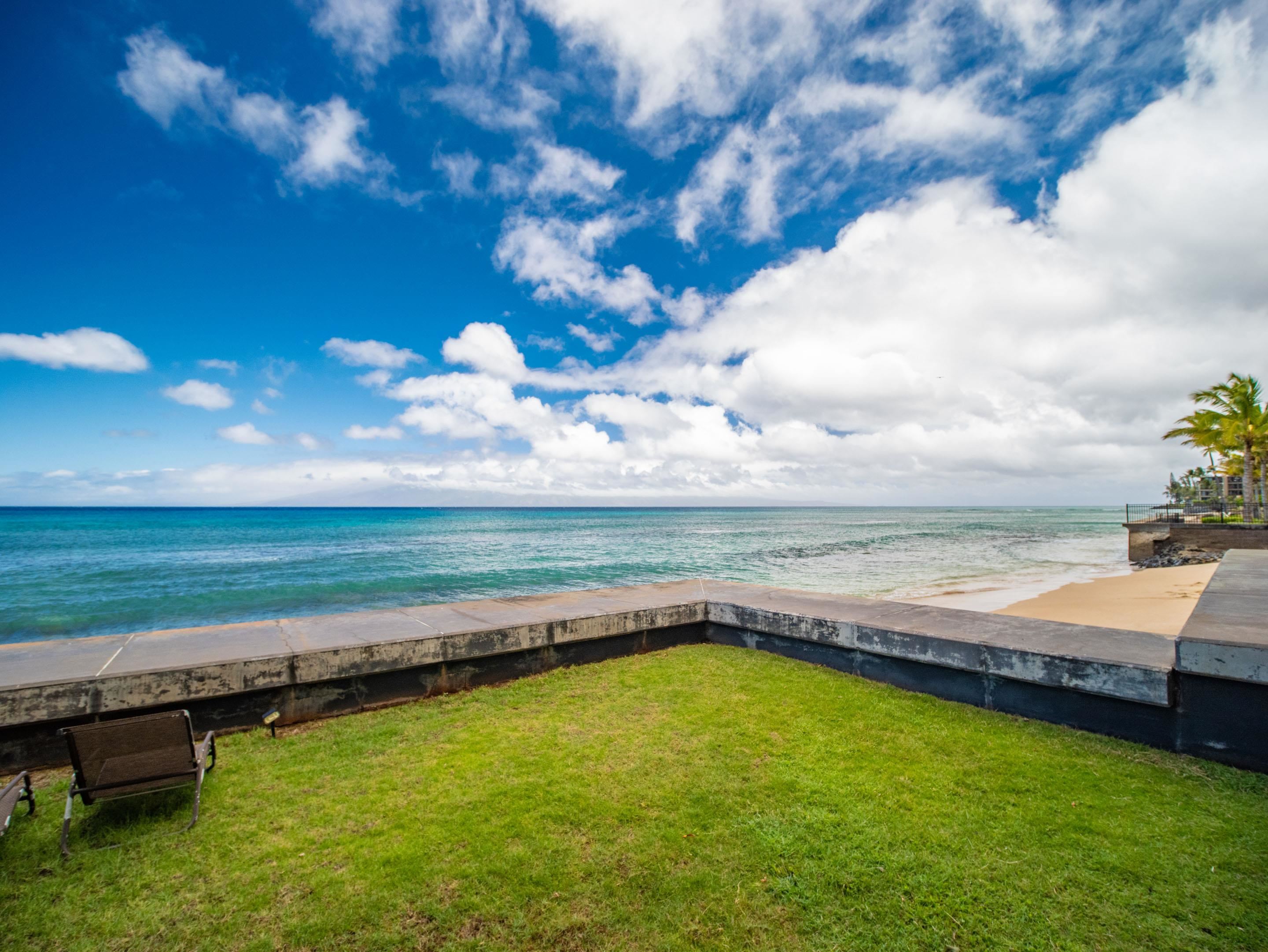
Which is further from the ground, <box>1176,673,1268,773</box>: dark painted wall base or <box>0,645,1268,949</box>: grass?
<box>1176,673,1268,773</box>: dark painted wall base

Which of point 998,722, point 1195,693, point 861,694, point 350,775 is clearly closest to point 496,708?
point 350,775

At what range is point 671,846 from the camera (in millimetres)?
3174

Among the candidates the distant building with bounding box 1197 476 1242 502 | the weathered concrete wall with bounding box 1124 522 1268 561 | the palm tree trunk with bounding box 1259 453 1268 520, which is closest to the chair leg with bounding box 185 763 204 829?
the weathered concrete wall with bounding box 1124 522 1268 561

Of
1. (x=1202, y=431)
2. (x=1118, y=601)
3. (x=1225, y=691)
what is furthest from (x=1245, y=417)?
(x=1225, y=691)

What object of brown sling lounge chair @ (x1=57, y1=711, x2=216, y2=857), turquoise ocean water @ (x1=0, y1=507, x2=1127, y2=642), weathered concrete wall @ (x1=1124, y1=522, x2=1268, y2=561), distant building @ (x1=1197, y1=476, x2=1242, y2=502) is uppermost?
distant building @ (x1=1197, y1=476, x2=1242, y2=502)

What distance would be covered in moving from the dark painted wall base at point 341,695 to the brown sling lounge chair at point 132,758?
790mm

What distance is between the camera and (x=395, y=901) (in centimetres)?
280

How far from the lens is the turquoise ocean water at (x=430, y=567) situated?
18.0 meters

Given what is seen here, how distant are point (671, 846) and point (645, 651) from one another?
395cm

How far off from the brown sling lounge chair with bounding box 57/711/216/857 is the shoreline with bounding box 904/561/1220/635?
41.3 ft

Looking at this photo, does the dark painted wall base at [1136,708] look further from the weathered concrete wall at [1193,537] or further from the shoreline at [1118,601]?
the weathered concrete wall at [1193,537]

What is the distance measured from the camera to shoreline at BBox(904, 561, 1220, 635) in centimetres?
1303

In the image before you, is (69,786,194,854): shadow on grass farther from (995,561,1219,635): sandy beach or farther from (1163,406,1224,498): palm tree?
(1163,406,1224,498): palm tree

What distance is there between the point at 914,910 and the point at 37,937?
406 centimetres
